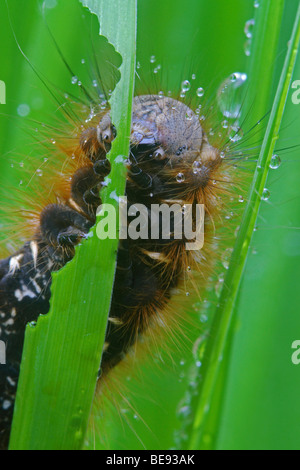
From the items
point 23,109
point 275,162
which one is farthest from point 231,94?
point 23,109

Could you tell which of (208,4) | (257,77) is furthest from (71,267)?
A: (208,4)

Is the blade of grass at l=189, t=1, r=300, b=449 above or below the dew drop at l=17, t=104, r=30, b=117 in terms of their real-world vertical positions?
below

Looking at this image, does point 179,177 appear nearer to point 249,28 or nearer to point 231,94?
point 231,94

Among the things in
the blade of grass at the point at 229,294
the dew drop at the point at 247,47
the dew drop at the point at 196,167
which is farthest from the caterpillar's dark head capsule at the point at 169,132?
the dew drop at the point at 247,47

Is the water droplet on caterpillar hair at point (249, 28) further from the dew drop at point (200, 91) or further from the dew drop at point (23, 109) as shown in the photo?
the dew drop at point (23, 109)

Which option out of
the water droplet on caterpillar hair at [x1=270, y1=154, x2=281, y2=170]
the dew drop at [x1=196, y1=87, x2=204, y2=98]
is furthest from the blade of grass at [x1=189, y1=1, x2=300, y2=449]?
the dew drop at [x1=196, y1=87, x2=204, y2=98]

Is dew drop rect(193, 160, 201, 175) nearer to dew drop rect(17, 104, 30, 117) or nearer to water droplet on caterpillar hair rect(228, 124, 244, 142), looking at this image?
water droplet on caterpillar hair rect(228, 124, 244, 142)

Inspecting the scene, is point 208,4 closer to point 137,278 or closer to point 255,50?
point 255,50
